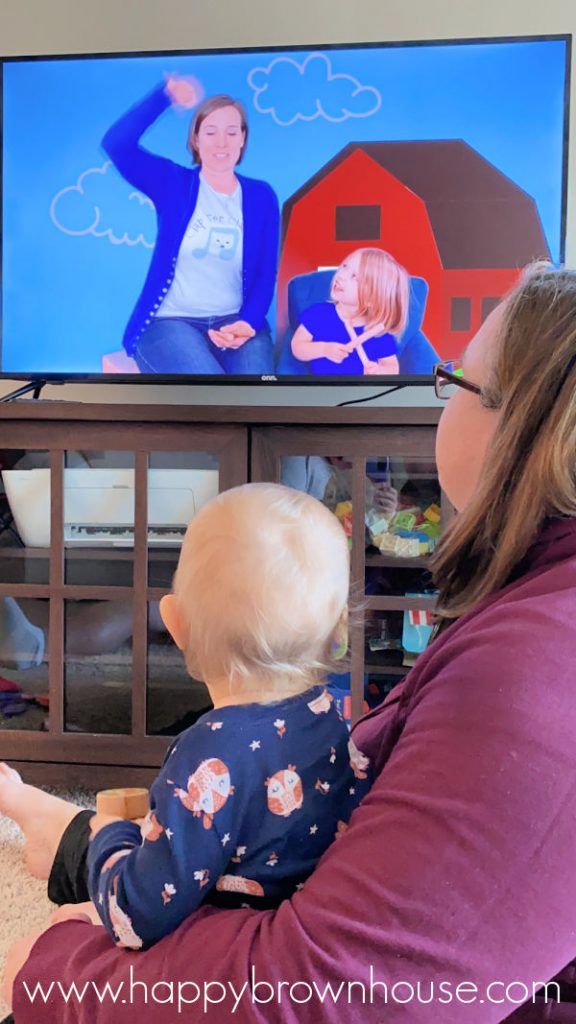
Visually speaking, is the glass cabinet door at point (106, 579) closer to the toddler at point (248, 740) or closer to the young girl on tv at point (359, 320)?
the young girl on tv at point (359, 320)

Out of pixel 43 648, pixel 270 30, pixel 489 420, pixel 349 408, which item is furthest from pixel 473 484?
pixel 270 30

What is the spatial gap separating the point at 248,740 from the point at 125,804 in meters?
0.35

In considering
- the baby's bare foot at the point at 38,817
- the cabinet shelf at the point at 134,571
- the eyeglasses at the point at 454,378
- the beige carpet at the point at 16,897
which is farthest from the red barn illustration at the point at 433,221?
the beige carpet at the point at 16,897

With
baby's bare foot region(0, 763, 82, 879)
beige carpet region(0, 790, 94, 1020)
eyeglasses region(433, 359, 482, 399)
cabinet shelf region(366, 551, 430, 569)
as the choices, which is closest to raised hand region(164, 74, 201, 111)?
cabinet shelf region(366, 551, 430, 569)

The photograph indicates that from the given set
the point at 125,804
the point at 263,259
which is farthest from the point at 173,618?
the point at 263,259

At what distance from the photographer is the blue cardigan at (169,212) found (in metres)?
1.75

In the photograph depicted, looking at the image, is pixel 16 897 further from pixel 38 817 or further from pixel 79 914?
pixel 79 914

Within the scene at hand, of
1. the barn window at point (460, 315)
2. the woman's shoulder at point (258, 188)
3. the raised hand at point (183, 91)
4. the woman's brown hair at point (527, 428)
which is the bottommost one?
the woman's brown hair at point (527, 428)

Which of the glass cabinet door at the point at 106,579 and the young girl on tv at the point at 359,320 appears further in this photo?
the young girl on tv at the point at 359,320

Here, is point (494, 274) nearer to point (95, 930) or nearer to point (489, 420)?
point (489, 420)

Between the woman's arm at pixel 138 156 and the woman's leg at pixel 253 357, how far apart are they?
0.38 metres

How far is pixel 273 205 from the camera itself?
175 cm

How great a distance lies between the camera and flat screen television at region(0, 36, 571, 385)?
169 centimetres

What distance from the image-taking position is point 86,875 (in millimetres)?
916
